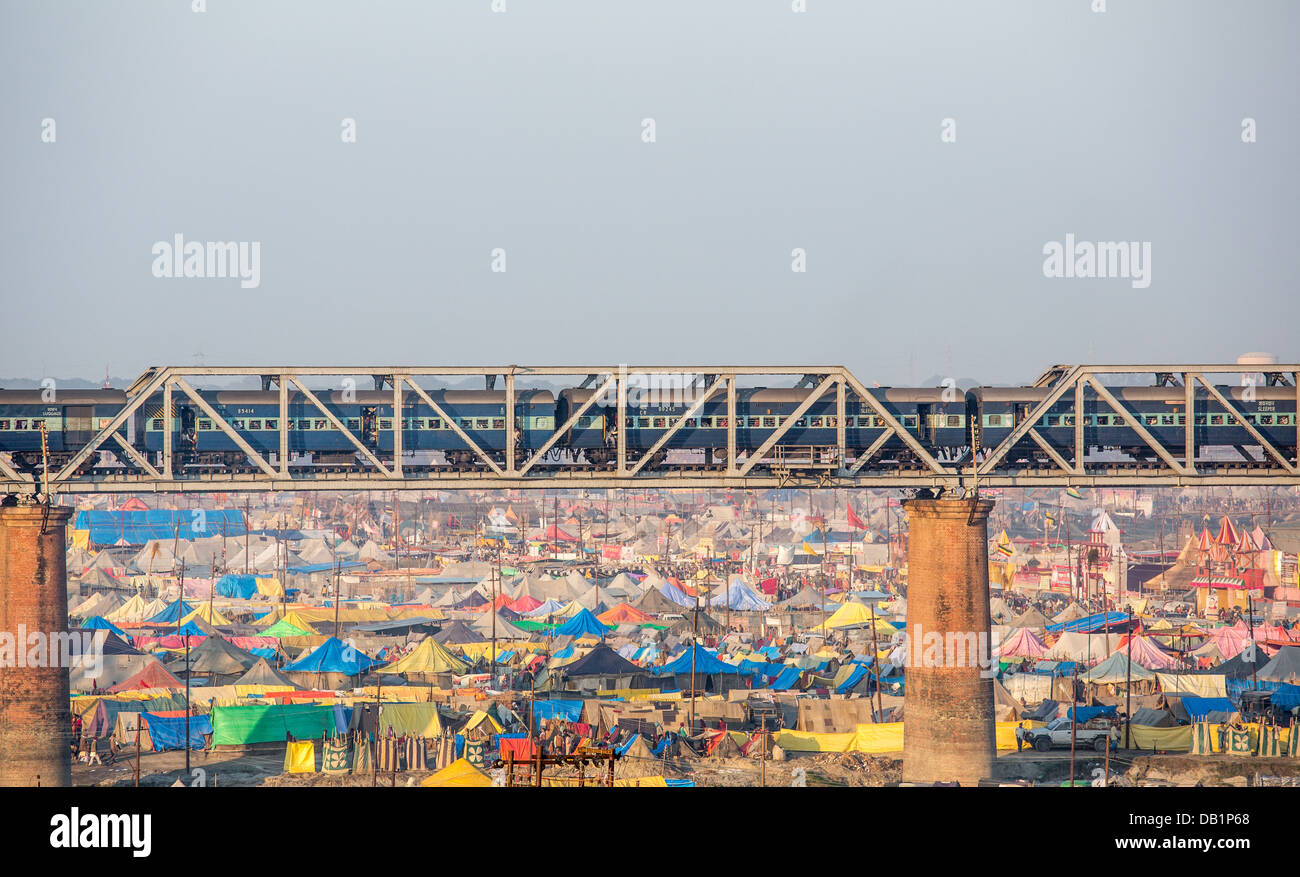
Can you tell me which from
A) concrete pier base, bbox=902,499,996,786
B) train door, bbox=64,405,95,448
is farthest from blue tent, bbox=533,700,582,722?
train door, bbox=64,405,95,448

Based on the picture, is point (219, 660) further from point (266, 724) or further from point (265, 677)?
point (266, 724)

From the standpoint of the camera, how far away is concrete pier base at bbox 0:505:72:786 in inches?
1597

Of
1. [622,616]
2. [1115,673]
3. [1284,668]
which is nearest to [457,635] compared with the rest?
[622,616]

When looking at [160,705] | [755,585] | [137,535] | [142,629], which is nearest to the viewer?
[160,705]

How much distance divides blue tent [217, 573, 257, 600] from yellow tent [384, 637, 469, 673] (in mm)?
37962

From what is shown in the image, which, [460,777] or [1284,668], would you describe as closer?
[460,777]

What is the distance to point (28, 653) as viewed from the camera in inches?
1598

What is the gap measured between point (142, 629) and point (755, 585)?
4823cm

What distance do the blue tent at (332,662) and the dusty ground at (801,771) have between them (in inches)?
415

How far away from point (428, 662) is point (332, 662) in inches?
173

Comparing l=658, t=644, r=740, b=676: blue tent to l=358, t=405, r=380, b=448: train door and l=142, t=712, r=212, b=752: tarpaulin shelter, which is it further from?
l=142, t=712, r=212, b=752: tarpaulin shelter
